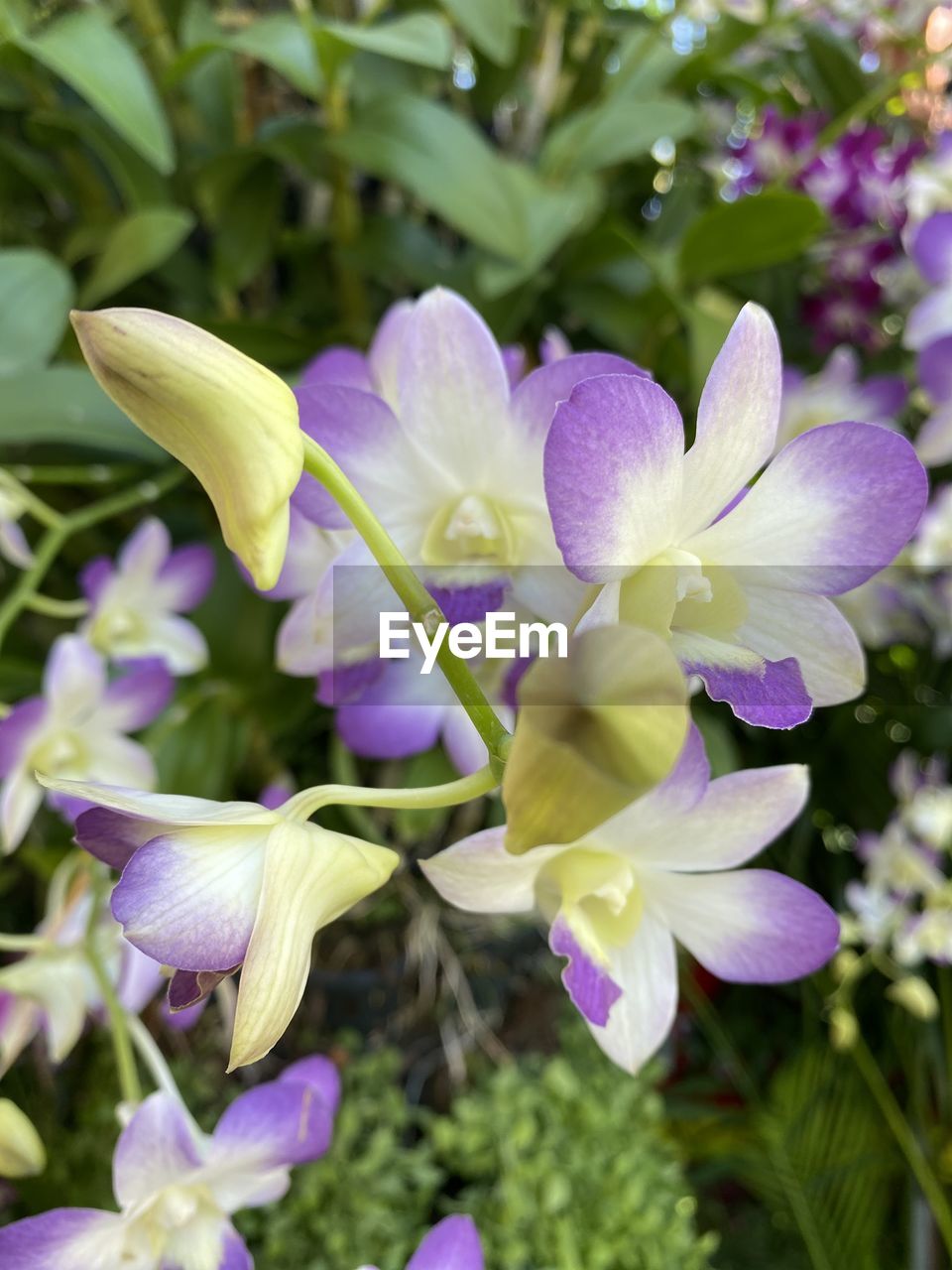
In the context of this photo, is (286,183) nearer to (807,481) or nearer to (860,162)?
(860,162)

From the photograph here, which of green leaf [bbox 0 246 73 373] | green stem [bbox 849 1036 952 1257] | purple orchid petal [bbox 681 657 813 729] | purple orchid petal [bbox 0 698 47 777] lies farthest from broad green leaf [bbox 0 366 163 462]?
green stem [bbox 849 1036 952 1257]

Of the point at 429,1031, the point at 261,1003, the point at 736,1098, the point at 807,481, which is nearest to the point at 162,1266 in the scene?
the point at 261,1003

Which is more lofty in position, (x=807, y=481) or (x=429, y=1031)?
(x=807, y=481)

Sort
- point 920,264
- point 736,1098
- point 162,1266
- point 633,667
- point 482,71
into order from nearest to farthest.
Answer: point 633,667 → point 162,1266 → point 920,264 → point 482,71 → point 736,1098

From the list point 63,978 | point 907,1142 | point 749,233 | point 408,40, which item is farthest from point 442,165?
point 907,1142

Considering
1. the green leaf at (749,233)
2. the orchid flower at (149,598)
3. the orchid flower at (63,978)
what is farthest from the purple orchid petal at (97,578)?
the green leaf at (749,233)

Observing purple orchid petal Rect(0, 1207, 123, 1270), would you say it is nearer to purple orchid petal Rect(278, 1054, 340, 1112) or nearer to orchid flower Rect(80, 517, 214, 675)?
purple orchid petal Rect(278, 1054, 340, 1112)

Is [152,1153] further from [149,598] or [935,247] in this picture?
[935,247]
